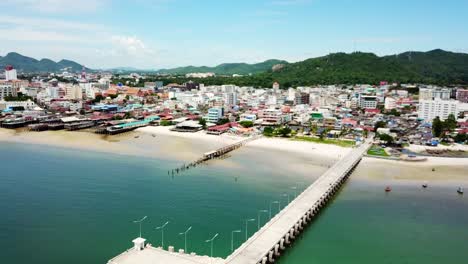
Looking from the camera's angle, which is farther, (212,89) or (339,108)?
(212,89)

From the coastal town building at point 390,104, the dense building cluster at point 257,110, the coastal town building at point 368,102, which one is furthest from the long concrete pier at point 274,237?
the coastal town building at point 368,102


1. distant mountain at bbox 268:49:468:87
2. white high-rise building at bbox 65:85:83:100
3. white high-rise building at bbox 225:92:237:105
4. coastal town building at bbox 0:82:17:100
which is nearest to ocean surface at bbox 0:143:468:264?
white high-rise building at bbox 225:92:237:105

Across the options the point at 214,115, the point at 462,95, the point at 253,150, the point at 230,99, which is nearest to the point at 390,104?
the point at 462,95

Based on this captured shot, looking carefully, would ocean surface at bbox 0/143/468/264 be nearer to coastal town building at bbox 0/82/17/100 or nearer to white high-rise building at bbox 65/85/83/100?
white high-rise building at bbox 65/85/83/100

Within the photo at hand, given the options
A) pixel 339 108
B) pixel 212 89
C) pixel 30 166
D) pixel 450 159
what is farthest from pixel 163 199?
pixel 212 89

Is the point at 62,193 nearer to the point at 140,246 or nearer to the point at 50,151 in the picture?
the point at 140,246

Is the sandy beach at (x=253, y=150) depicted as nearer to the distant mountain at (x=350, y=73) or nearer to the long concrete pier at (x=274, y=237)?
the long concrete pier at (x=274, y=237)

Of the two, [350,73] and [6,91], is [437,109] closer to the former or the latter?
[350,73]
